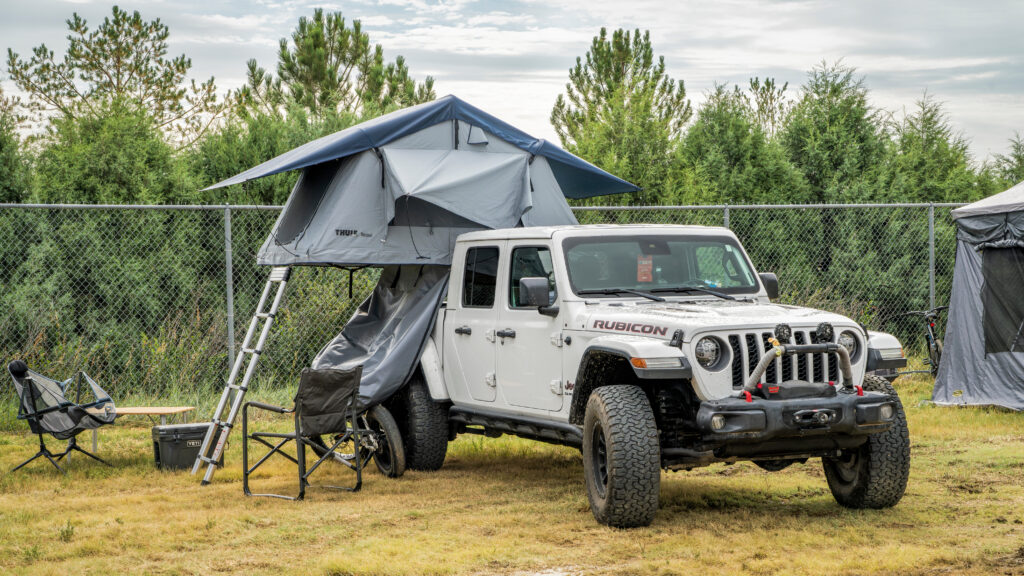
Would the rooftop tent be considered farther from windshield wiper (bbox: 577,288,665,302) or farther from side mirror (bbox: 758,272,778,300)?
side mirror (bbox: 758,272,778,300)

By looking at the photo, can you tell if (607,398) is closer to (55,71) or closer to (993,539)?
(993,539)

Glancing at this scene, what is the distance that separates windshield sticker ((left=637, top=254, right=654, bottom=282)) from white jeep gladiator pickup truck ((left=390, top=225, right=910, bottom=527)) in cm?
1

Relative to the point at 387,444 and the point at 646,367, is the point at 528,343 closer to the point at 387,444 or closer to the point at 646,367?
the point at 646,367

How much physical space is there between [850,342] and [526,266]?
7.89 feet

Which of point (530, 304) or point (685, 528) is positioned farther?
point (530, 304)

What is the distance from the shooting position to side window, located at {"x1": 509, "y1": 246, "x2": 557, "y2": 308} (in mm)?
7625

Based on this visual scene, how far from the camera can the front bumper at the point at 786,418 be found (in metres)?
5.92

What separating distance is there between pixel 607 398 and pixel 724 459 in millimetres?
812

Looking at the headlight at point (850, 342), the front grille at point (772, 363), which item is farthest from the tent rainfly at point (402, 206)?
the headlight at point (850, 342)

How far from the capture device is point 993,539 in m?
6.01

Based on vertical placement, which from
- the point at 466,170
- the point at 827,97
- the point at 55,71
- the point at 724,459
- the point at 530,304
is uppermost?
the point at 55,71

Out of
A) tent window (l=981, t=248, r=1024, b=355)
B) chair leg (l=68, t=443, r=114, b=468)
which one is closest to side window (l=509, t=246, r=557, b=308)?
chair leg (l=68, t=443, r=114, b=468)

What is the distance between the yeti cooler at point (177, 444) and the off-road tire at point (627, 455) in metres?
3.91

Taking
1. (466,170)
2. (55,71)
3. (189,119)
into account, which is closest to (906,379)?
(466,170)
